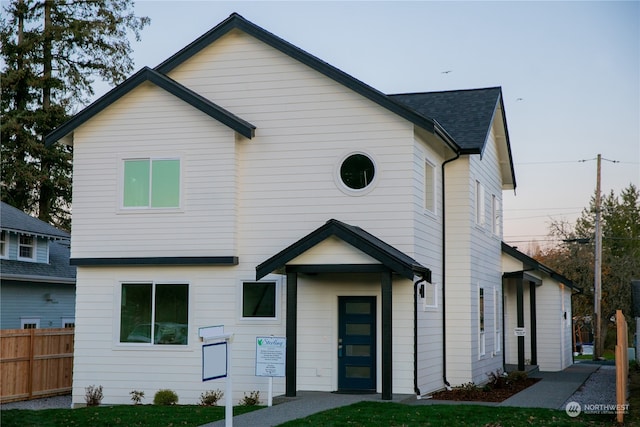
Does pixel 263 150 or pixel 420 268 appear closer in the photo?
pixel 420 268

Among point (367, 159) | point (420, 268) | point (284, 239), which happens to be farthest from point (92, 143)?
point (420, 268)

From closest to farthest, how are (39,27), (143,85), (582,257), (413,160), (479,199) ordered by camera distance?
(413,160) < (143,85) < (479,199) < (39,27) < (582,257)

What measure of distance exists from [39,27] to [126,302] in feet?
82.7

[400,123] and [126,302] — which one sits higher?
[400,123]

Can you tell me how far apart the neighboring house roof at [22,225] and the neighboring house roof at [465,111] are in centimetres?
1327

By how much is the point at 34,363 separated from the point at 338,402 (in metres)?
9.35

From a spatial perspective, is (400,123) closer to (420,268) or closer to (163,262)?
(420,268)

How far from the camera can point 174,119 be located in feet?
63.3

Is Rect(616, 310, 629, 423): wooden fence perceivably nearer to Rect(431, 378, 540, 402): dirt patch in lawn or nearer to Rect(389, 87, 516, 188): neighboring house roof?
Rect(431, 378, 540, 402): dirt patch in lawn

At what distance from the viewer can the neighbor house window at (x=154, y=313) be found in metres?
19.1

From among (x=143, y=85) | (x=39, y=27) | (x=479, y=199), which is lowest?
(x=479, y=199)

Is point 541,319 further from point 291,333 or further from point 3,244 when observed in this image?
point 3,244

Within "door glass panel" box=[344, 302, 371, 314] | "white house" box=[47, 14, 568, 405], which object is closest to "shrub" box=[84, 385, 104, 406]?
"white house" box=[47, 14, 568, 405]

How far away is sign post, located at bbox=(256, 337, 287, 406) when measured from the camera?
53.0 ft
